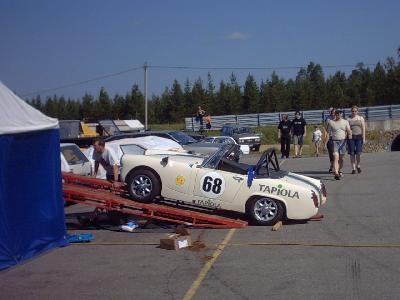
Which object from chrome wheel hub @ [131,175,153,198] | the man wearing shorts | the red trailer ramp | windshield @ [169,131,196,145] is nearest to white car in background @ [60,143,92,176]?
the red trailer ramp

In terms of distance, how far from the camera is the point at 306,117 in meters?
49.2

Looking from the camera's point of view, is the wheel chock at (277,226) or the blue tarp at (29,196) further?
the wheel chock at (277,226)

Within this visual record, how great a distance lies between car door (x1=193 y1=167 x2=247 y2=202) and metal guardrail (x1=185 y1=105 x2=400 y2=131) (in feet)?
111

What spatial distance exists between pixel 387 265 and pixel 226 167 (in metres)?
3.63

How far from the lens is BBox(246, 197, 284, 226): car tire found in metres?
9.80

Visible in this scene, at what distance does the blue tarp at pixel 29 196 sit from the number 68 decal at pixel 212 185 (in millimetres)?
2380

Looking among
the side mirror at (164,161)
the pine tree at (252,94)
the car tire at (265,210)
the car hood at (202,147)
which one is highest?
the pine tree at (252,94)

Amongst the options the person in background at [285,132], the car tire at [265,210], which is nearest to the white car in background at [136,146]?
the car tire at [265,210]

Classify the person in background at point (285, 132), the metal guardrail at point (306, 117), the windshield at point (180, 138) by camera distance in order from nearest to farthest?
the windshield at point (180, 138), the person in background at point (285, 132), the metal guardrail at point (306, 117)

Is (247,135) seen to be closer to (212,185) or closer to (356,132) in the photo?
(356,132)

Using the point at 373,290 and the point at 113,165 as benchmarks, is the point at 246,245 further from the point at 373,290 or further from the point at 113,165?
the point at 113,165

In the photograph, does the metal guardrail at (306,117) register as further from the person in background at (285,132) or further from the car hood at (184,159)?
the car hood at (184,159)

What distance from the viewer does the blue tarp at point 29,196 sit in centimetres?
763

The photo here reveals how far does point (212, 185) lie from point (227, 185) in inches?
10.0
